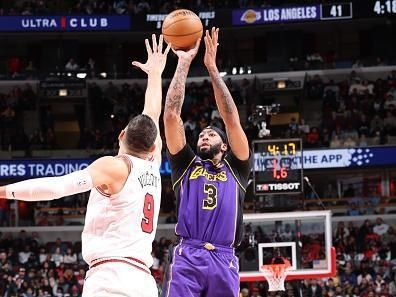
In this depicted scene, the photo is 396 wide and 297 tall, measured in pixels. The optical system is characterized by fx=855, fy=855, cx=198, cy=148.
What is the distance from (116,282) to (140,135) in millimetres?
914

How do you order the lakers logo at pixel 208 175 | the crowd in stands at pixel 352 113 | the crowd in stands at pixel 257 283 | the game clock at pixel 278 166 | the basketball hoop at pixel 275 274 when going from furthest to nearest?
the crowd in stands at pixel 352 113 < the crowd in stands at pixel 257 283 < the game clock at pixel 278 166 < the basketball hoop at pixel 275 274 < the lakers logo at pixel 208 175

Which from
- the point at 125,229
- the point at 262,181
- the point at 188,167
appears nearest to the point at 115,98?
the point at 262,181

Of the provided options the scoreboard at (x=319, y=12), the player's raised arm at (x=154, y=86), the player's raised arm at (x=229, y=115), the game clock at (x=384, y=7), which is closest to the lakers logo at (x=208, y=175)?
the player's raised arm at (x=229, y=115)

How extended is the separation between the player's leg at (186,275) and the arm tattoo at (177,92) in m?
1.18

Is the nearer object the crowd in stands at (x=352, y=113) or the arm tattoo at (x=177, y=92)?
the arm tattoo at (x=177, y=92)

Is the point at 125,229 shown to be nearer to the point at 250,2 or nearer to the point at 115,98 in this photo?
the point at 115,98

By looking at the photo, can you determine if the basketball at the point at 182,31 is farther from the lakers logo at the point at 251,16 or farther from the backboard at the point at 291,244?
the lakers logo at the point at 251,16

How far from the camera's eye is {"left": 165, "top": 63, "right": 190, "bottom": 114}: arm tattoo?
23.3 ft

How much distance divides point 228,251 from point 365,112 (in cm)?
2207

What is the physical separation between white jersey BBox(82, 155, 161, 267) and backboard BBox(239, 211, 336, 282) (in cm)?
1202

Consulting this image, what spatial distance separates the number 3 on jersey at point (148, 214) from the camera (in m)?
5.34

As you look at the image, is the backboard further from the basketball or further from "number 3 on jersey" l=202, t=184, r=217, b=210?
"number 3 on jersey" l=202, t=184, r=217, b=210

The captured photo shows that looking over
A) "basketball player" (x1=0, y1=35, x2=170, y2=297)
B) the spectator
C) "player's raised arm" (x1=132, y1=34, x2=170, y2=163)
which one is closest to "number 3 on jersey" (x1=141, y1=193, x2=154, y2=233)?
"basketball player" (x1=0, y1=35, x2=170, y2=297)

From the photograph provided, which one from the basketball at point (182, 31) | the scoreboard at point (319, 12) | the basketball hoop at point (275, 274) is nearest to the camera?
the basketball at point (182, 31)
